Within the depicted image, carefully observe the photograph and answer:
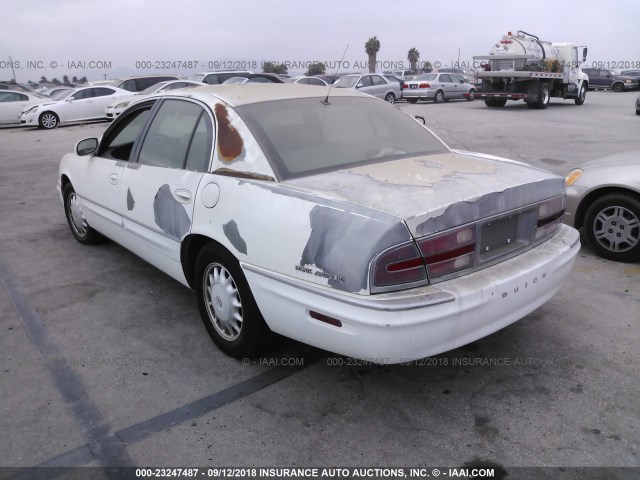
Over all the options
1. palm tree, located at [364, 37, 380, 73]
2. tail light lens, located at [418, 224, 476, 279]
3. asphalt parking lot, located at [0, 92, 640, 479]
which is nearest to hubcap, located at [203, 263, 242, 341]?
asphalt parking lot, located at [0, 92, 640, 479]

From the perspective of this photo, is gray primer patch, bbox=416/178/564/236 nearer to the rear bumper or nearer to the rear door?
the rear bumper

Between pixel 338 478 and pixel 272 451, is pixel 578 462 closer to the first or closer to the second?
pixel 338 478

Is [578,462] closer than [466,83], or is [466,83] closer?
[578,462]

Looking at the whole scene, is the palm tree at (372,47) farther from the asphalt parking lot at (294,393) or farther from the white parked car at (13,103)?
the asphalt parking lot at (294,393)

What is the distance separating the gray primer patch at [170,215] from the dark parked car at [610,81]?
3837 cm

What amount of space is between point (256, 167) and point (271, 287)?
0.69 m

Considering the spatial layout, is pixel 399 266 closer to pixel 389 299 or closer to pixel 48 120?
pixel 389 299

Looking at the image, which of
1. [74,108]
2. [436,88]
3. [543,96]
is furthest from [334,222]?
[436,88]

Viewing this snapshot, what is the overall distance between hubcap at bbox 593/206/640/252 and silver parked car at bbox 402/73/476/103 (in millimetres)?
20806

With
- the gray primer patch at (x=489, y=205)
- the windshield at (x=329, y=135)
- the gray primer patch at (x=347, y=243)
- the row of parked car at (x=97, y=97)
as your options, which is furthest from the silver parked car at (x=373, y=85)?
the gray primer patch at (x=347, y=243)

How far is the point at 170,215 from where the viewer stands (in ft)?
11.4

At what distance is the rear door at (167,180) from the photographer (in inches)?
132

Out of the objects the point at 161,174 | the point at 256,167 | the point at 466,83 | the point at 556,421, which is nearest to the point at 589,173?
the point at 556,421

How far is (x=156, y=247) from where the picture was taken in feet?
12.3
